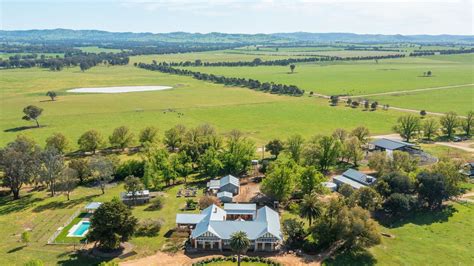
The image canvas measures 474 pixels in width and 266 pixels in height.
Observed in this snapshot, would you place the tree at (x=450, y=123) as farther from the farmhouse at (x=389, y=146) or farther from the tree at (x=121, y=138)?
the tree at (x=121, y=138)

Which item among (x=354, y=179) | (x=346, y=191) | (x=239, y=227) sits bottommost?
(x=239, y=227)

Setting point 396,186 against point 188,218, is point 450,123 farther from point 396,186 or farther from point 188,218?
point 188,218

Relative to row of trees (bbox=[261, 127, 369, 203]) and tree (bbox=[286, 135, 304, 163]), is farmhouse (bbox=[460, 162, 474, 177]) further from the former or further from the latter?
tree (bbox=[286, 135, 304, 163])

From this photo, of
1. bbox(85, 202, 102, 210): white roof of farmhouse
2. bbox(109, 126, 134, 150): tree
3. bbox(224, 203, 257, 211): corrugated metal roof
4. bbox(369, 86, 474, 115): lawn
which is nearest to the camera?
bbox(224, 203, 257, 211): corrugated metal roof

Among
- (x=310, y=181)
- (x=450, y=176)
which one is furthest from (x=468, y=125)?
(x=310, y=181)

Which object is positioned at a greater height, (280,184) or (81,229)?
(280,184)

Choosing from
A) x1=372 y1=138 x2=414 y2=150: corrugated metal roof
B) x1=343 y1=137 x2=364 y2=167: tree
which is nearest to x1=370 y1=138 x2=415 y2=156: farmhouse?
x1=372 y1=138 x2=414 y2=150: corrugated metal roof

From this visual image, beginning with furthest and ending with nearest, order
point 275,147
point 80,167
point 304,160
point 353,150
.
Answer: point 275,147 < point 353,150 < point 304,160 < point 80,167
